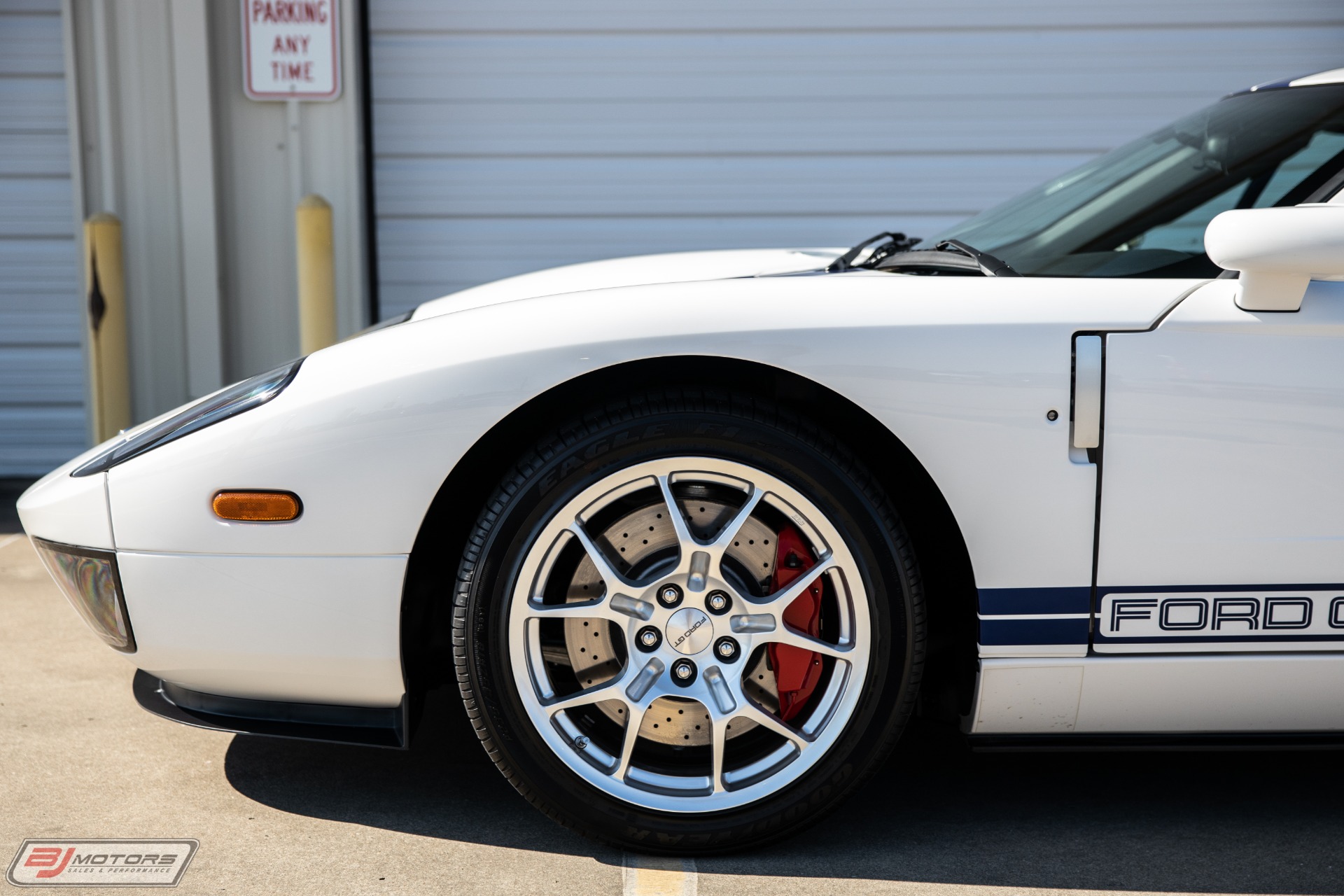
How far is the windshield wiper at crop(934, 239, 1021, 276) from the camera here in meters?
1.93

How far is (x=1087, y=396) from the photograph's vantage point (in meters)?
1.73

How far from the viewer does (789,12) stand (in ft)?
15.6

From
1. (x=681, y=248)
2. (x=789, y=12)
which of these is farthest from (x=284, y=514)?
(x=789, y=12)

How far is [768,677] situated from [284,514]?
2.62 feet

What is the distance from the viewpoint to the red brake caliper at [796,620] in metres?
1.87

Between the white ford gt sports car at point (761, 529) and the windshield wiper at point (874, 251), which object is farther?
the windshield wiper at point (874, 251)

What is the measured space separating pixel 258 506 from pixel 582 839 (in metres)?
0.75

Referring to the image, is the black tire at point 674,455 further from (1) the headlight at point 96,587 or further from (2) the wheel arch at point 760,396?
(1) the headlight at point 96,587

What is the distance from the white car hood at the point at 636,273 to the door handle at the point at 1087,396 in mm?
715

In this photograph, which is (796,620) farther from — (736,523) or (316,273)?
(316,273)

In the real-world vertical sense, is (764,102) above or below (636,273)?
above

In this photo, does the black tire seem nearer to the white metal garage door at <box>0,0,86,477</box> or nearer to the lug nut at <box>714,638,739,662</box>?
the lug nut at <box>714,638,739,662</box>

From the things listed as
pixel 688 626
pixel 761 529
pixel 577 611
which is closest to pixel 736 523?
pixel 761 529

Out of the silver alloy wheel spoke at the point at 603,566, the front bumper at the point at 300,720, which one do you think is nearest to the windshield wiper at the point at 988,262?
the silver alloy wheel spoke at the point at 603,566
